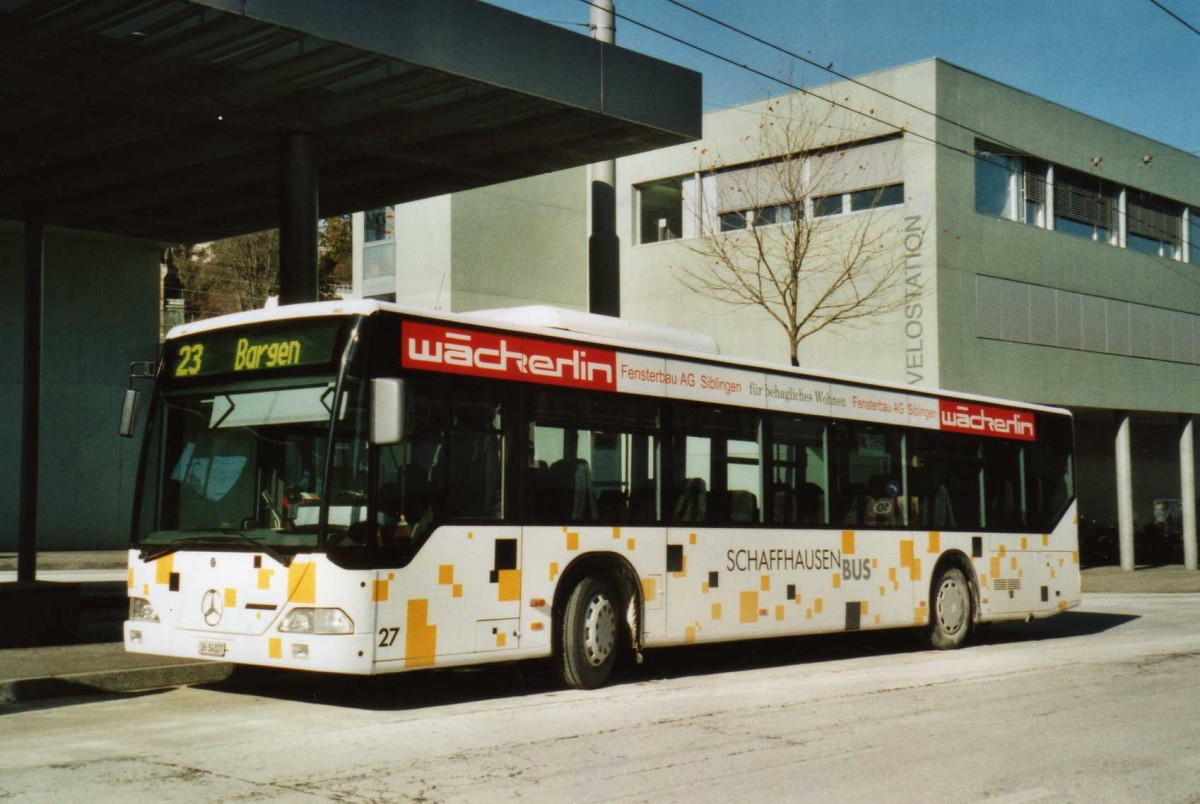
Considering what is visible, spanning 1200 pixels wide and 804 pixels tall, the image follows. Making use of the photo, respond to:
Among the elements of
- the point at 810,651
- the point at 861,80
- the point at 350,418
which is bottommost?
the point at 810,651

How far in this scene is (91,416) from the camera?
2833 cm

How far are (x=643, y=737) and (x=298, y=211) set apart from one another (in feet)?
28.7

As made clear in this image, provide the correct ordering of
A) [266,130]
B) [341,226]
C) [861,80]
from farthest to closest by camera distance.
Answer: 1. [341,226]
2. [861,80]
3. [266,130]

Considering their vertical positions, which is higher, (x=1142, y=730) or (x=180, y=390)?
(x=180, y=390)

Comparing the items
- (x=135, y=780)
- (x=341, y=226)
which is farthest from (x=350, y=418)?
(x=341, y=226)

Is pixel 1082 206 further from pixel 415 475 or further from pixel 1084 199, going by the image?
pixel 415 475

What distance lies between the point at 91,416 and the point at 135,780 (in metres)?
22.9

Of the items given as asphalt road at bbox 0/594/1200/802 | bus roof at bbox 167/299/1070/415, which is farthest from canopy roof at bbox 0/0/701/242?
asphalt road at bbox 0/594/1200/802

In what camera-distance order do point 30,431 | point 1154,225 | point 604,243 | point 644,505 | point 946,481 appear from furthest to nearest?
point 1154,225
point 604,243
point 946,481
point 30,431
point 644,505

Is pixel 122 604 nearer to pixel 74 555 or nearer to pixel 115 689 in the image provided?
pixel 115 689

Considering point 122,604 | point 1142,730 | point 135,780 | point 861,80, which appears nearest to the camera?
point 135,780

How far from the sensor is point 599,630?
11234 millimetres

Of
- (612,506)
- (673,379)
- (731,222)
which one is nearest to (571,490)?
(612,506)

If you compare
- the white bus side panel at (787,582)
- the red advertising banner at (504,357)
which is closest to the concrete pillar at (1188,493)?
the white bus side panel at (787,582)
